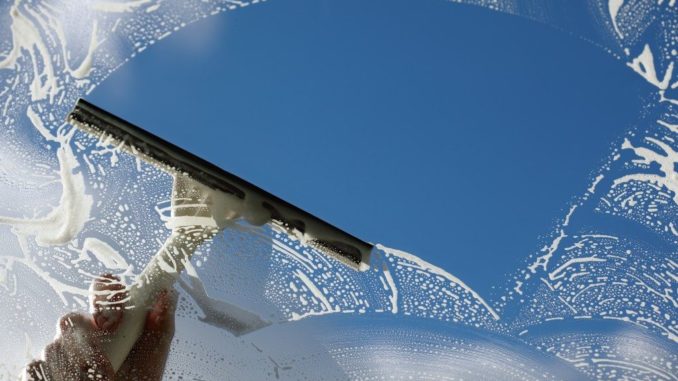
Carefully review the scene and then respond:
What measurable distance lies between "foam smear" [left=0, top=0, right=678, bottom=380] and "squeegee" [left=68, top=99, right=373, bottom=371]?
0.05 feet

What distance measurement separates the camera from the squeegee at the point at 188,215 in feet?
2.93

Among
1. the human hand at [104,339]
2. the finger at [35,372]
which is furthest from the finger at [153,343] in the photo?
the finger at [35,372]

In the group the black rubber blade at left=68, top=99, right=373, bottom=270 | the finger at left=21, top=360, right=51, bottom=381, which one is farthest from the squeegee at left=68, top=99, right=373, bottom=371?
the finger at left=21, top=360, right=51, bottom=381

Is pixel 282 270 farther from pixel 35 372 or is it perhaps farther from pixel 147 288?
pixel 35 372

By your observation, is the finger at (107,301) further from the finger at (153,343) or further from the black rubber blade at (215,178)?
the black rubber blade at (215,178)

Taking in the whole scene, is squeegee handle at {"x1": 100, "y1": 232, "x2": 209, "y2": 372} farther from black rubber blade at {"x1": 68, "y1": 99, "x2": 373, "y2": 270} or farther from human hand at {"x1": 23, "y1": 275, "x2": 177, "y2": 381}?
black rubber blade at {"x1": 68, "y1": 99, "x2": 373, "y2": 270}

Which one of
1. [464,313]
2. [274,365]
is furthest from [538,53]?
[274,365]

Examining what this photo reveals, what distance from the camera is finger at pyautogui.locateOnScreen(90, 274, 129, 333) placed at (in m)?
1.00

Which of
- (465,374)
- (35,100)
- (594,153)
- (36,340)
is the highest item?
(594,153)

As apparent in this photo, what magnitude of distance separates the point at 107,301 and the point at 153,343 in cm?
10

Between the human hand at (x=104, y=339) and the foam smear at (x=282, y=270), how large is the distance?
22 mm

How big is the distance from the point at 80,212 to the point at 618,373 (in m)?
0.91

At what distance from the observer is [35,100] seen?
0.90 meters

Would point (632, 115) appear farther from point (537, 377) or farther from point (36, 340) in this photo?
point (36, 340)
